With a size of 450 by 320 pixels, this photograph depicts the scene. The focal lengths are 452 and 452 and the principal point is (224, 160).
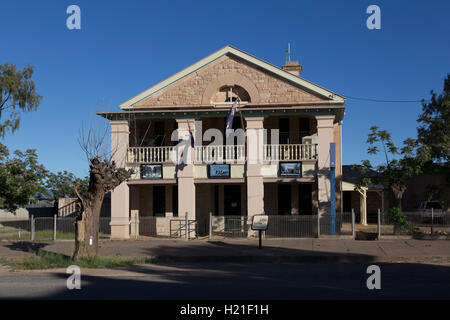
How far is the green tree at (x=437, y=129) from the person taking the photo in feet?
65.8

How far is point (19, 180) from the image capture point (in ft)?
65.8

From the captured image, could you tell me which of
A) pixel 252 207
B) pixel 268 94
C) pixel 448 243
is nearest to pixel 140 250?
pixel 252 207

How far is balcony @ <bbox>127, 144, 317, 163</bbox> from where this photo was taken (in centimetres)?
2131

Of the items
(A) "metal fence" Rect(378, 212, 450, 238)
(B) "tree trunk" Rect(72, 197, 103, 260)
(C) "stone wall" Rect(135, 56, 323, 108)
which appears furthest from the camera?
(C) "stone wall" Rect(135, 56, 323, 108)

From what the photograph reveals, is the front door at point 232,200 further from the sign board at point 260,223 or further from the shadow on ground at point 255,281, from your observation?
the shadow on ground at point 255,281

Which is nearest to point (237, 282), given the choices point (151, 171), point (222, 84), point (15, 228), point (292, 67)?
point (151, 171)

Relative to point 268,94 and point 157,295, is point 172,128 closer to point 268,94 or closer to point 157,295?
point 268,94

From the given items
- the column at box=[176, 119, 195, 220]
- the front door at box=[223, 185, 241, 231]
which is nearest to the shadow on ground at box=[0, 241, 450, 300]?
the column at box=[176, 119, 195, 220]

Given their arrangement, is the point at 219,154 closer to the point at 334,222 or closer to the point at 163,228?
the point at 163,228

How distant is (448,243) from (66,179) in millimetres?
50899

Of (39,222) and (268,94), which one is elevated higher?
(268,94)

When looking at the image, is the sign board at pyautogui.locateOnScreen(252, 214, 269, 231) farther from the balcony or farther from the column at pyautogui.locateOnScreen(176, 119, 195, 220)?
the column at pyautogui.locateOnScreen(176, 119, 195, 220)

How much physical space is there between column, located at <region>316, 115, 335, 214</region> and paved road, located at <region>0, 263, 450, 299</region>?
6.70 metres

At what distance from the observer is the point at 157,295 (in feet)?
29.4
